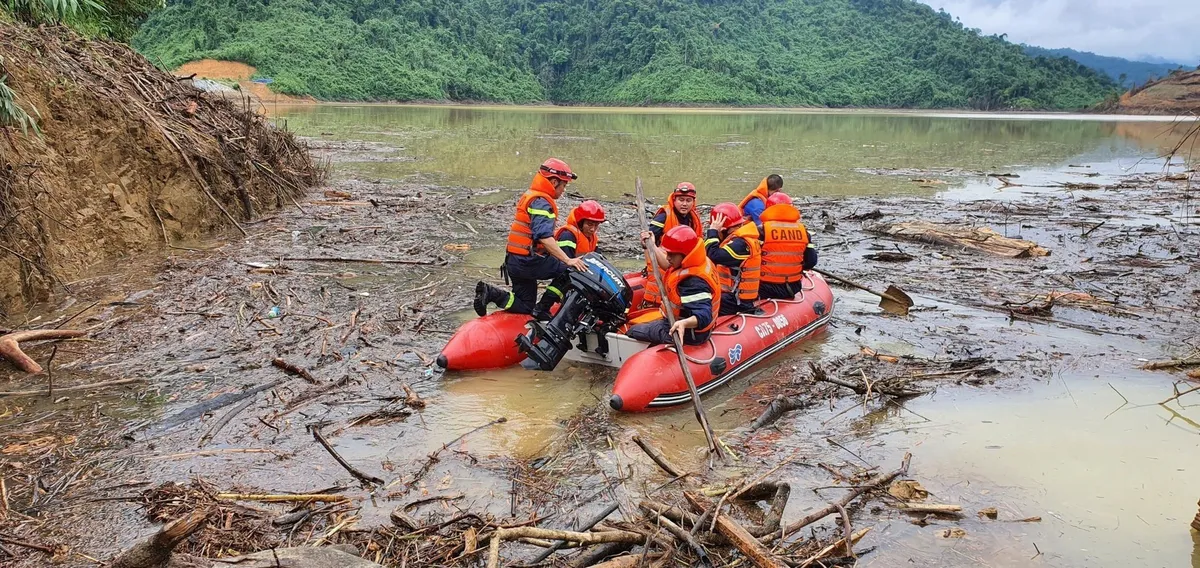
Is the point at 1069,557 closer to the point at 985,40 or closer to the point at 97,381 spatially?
the point at 97,381

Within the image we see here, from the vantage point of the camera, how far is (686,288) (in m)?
6.17

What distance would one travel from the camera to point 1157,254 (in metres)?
11.4

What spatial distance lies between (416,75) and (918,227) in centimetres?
7361

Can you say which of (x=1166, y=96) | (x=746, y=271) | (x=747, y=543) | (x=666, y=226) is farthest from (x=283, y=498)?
(x=1166, y=96)

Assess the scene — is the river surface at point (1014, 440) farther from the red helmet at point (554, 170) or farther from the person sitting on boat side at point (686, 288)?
the red helmet at point (554, 170)

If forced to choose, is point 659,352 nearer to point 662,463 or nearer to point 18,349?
point 662,463

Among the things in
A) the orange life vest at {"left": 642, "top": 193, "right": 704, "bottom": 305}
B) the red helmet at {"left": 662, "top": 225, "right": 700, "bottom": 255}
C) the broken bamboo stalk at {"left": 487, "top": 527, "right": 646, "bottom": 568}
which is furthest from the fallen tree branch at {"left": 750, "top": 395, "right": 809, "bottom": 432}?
the broken bamboo stalk at {"left": 487, "top": 527, "right": 646, "bottom": 568}

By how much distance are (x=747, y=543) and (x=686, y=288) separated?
303 cm

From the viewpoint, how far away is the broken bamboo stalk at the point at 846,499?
3.70 metres

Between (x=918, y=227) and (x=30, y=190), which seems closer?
(x=30, y=190)

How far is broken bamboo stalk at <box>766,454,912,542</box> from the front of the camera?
3.70 meters

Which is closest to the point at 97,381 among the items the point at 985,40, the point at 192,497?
the point at 192,497

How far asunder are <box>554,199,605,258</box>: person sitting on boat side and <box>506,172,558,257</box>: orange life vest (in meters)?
0.22

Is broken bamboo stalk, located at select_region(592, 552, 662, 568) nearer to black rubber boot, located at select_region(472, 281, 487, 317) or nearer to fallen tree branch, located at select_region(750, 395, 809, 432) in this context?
fallen tree branch, located at select_region(750, 395, 809, 432)
